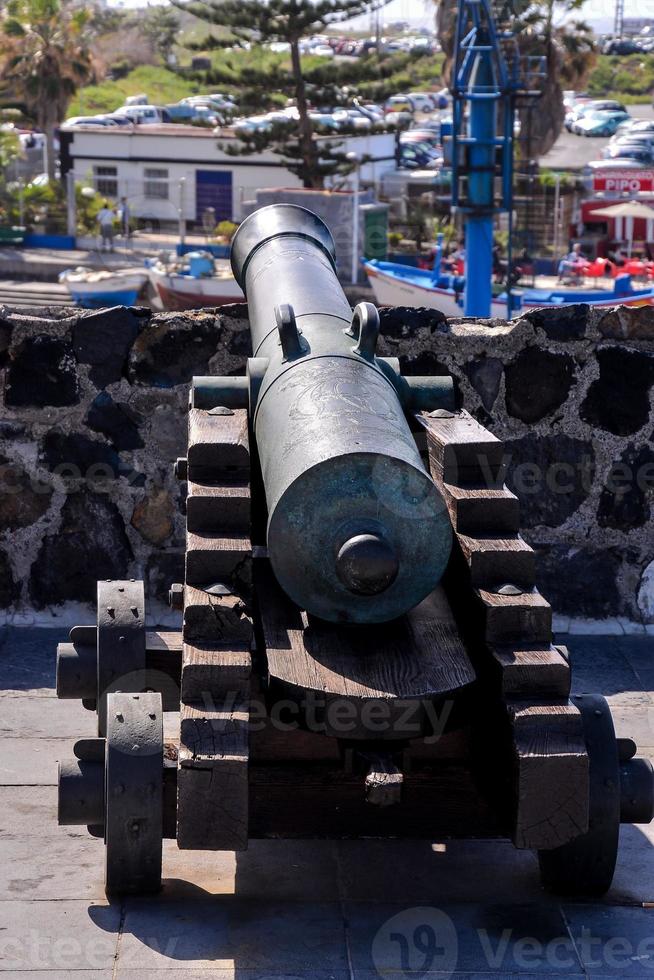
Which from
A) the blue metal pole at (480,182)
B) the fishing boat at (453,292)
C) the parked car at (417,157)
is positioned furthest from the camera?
the parked car at (417,157)

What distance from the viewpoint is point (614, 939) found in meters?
2.89

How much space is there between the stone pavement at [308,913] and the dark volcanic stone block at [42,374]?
1664mm

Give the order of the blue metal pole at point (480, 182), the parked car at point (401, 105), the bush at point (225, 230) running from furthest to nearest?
1. the parked car at point (401, 105)
2. the bush at point (225, 230)
3. the blue metal pole at point (480, 182)

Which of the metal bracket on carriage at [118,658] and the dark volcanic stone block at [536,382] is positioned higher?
the dark volcanic stone block at [536,382]

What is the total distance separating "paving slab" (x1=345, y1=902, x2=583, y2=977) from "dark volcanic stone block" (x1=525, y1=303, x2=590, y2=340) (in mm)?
2429

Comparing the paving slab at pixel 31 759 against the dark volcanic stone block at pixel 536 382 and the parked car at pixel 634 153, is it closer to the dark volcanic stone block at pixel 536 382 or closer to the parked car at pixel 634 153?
the dark volcanic stone block at pixel 536 382

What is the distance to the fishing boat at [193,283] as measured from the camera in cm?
2923

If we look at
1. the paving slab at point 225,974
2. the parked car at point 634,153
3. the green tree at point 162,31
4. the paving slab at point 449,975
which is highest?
the green tree at point 162,31

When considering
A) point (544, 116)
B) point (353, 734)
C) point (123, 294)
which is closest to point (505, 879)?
point (353, 734)

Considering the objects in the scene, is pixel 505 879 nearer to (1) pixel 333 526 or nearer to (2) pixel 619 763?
(2) pixel 619 763

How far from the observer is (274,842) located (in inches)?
136

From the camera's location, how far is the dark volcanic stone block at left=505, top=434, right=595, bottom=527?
504 centimetres

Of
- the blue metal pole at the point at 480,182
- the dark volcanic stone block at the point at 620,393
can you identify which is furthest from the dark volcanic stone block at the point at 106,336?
the blue metal pole at the point at 480,182

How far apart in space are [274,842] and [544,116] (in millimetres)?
43641
